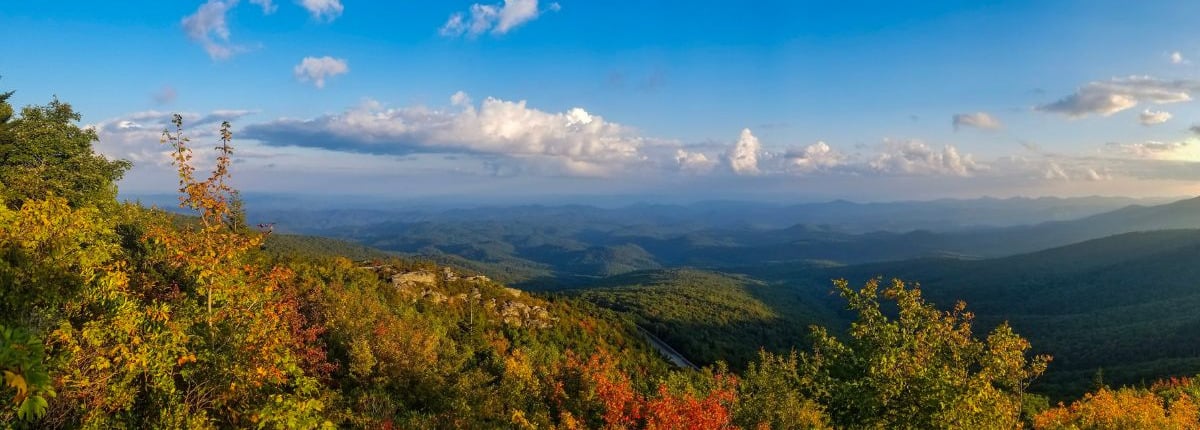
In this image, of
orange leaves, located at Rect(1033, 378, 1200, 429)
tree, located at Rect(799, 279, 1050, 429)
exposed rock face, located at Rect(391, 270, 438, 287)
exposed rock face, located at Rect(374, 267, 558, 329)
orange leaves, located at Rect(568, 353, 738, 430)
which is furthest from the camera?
exposed rock face, located at Rect(391, 270, 438, 287)

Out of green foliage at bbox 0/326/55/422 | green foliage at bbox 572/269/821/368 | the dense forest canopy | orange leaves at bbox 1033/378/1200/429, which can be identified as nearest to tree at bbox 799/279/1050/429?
the dense forest canopy

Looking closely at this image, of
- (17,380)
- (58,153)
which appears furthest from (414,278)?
(17,380)

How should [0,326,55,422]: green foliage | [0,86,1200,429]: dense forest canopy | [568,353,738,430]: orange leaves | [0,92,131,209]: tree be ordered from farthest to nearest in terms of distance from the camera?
[0,92,131,209]: tree
[568,353,738,430]: orange leaves
[0,86,1200,429]: dense forest canopy
[0,326,55,422]: green foliage

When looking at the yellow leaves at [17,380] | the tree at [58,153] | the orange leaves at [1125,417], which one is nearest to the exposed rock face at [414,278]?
the tree at [58,153]

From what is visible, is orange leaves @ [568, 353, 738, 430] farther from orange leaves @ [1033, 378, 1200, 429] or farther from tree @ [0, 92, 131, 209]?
tree @ [0, 92, 131, 209]

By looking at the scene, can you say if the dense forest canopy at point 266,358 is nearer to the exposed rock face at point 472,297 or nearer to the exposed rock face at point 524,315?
the exposed rock face at point 472,297
